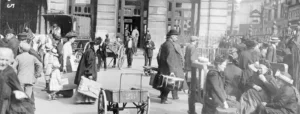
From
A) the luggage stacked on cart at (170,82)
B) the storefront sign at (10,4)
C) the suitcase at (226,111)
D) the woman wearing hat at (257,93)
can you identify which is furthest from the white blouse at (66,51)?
the storefront sign at (10,4)

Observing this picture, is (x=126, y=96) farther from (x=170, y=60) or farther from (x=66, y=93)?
(x=66, y=93)

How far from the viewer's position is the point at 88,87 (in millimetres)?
9930

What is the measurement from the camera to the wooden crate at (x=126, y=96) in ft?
24.5

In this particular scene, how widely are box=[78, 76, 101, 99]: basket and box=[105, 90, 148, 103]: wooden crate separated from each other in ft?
7.60

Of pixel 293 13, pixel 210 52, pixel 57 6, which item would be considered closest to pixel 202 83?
pixel 210 52

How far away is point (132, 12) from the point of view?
28.5 m

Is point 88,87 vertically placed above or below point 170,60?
below

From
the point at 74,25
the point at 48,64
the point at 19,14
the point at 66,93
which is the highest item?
the point at 19,14

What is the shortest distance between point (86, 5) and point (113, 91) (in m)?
21.3

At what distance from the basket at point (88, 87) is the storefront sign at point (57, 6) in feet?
55.5

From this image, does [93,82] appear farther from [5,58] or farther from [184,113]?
[5,58]

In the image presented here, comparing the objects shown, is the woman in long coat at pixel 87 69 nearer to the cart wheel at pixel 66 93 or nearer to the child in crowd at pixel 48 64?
the cart wheel at pixel 66 93

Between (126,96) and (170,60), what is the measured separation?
3060 millimetres

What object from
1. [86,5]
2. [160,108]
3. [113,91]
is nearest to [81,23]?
[86,5]
